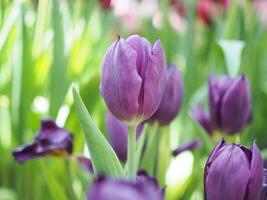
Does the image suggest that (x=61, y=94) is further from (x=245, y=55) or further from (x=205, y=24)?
(x=205, y=24)

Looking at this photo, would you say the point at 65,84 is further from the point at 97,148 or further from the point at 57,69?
the point at 97,148

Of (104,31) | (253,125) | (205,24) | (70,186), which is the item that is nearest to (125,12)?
(205,24)

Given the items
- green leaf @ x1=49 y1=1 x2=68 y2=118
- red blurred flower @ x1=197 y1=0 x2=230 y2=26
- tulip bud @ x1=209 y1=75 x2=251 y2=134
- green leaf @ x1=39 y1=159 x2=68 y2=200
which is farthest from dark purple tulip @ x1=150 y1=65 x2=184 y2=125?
red blurred flower @ x1=197 y1=0 x2=230 y2=26

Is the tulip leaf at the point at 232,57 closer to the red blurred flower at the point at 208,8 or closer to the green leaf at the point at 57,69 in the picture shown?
the green leaf at the point at 57,69

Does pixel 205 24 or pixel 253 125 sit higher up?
pixel 205 24

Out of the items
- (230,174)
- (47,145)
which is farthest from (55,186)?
(230,174)

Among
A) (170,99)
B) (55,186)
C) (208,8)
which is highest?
(208,8)

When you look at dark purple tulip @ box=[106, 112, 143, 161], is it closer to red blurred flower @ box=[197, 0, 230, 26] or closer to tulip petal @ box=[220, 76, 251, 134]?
tulip petal @ box=[220, 76, 251, 134]
